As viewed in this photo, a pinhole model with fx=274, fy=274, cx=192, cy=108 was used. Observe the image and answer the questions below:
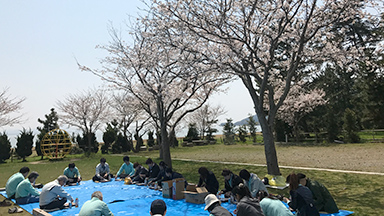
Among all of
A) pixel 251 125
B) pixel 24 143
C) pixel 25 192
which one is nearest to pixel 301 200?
pixel 25 192

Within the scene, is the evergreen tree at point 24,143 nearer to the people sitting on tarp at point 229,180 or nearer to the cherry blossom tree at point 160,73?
the cherry blossom tree at point 160,73

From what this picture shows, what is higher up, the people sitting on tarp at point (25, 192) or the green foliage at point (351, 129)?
the green foliage at point (351, 129)

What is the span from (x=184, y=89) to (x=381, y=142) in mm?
18195

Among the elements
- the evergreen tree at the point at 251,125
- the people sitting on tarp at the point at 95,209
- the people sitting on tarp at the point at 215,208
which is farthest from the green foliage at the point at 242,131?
the people sitting on tarp at the point at 215,208

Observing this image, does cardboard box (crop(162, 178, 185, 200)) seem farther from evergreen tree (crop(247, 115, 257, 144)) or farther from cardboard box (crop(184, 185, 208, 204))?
evergreen tree (crop(247, 115, 257, 144))

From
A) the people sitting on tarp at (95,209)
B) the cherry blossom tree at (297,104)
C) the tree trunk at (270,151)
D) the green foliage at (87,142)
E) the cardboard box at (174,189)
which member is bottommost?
the cardboard box at (174,189)

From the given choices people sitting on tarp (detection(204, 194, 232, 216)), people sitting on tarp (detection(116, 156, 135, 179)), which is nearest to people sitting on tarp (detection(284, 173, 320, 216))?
people sitting on tarp (detection(204, 194, 232, 216))

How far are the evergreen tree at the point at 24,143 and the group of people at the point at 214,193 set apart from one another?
1725 cm

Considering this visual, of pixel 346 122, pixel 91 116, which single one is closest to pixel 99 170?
pixel 91 116

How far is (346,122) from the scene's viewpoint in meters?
25.2

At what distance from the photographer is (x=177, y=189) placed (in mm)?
8531

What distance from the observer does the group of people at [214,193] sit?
446 centimetres

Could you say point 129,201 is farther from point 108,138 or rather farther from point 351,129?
point 108,138

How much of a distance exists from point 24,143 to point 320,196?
1089 inches
